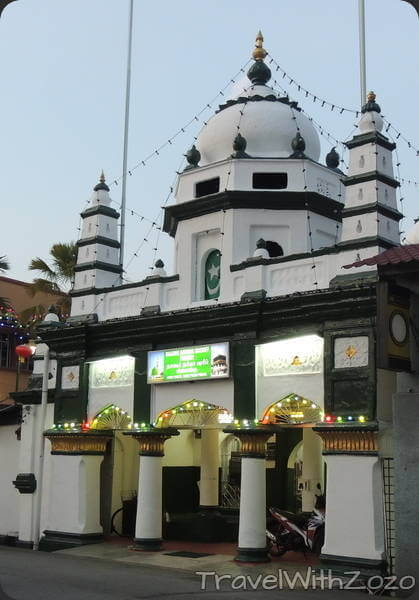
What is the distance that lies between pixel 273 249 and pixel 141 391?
4487 millimetres

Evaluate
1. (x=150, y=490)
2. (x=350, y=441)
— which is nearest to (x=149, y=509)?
(x=150, y=490)

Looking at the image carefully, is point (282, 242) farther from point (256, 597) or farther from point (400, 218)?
point (256, 597)

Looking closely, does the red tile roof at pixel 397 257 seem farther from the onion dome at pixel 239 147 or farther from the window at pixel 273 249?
the onion dome at pixel 239 147

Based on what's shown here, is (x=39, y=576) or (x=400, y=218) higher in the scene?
(x=400, y=218)

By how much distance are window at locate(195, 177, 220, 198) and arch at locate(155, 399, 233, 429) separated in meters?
5.25

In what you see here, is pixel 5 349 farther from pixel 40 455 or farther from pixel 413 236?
pixel 413 236

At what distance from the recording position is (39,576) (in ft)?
44.2

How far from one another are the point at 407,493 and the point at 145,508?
6922 millimetres

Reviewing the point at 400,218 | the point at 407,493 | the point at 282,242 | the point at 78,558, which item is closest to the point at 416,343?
the point at 407,493

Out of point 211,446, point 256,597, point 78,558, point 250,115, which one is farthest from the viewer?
point 211,446

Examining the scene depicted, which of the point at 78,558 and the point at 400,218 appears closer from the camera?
the point at 400,218

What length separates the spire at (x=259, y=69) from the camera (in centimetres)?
2150

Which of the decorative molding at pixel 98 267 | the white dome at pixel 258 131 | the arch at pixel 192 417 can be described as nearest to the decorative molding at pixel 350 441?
the arch at pixel 192 417

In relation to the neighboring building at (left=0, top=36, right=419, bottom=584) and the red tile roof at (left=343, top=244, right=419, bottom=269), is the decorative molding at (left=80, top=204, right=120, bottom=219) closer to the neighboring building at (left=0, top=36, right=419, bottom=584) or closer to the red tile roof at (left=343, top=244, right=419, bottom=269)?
the neighboring building at (left=0, top=36, right=419, bottom=584)
